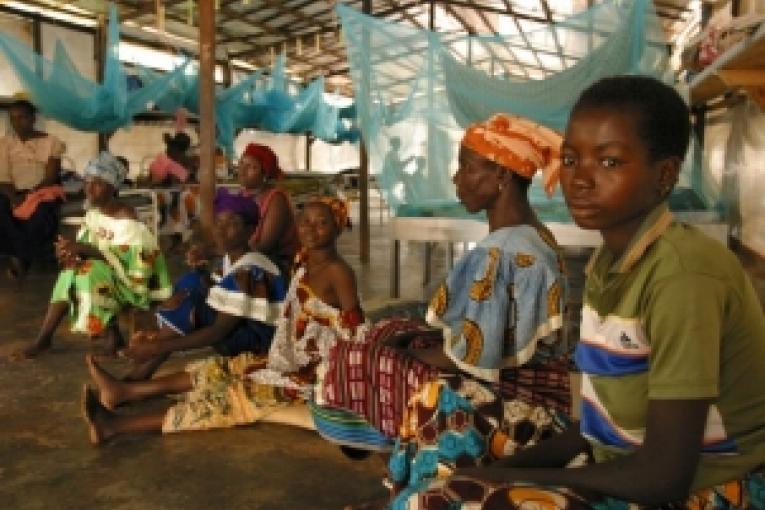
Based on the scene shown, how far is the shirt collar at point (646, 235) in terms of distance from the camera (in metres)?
0.96

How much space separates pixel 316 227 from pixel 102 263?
1491mm

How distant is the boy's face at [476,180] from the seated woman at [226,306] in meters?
1.01

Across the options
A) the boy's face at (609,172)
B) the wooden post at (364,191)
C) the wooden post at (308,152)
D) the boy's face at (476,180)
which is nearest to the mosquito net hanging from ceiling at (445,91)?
the wooden post at (364,191)

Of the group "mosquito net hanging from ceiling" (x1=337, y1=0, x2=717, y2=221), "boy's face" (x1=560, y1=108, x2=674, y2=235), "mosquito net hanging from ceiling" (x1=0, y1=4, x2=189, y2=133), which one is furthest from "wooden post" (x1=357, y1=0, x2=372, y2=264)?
"boy's face" (x1=560, y1=108, x2=674, y2=235)

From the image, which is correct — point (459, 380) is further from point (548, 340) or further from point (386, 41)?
point (386, 41)

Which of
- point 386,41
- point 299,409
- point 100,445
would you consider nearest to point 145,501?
point 100,445

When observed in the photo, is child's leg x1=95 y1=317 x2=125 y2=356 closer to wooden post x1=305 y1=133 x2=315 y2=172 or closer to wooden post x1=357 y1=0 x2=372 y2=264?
wooden post x1=357 y1=0 x2=372 y2=264

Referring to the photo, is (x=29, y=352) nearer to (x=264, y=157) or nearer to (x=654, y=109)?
(x=264, y=157)

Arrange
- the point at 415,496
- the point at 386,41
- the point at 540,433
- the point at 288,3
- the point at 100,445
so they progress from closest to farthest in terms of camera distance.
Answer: the point at 415,496 < the point at 540,433 < the point at 100,445 < the point at 386,41 < the point at 288,3

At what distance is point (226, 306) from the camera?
240 cm

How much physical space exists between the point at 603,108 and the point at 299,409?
66.2 inches

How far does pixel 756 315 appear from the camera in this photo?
944mm

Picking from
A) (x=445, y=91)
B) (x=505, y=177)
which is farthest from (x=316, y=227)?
(x=445, y=91)

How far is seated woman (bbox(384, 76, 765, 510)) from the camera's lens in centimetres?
89
